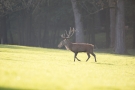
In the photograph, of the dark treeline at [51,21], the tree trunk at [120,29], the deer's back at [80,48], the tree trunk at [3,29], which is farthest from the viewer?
the tree trunk at [3,29]

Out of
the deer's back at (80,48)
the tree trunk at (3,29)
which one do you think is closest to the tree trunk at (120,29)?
the deer's back at (80,48)

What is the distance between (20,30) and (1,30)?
5027 millimetres

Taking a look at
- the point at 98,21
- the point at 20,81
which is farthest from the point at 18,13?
the point at 20,81

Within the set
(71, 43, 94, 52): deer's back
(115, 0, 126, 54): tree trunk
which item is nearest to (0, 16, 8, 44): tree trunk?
(115, 0, 126, 54): tree trunk

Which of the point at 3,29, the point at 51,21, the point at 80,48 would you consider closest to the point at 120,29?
the point at 80,48

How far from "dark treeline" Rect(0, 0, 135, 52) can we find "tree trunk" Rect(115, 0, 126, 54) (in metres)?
8.98

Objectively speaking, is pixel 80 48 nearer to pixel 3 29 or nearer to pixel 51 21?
pixel 3 29

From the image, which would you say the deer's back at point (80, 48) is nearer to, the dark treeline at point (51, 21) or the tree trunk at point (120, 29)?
the tree trunk at point (120, 29)

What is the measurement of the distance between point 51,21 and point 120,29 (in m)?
21.8

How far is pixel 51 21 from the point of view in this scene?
61.5 metres

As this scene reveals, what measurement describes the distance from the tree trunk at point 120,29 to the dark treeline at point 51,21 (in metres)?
8.98

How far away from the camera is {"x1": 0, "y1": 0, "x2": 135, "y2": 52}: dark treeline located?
54.5 metres

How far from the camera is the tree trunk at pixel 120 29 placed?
40.5 metres

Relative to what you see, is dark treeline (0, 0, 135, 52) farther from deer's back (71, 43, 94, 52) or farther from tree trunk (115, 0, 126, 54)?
deer's back (71, 43, 94, 52)
